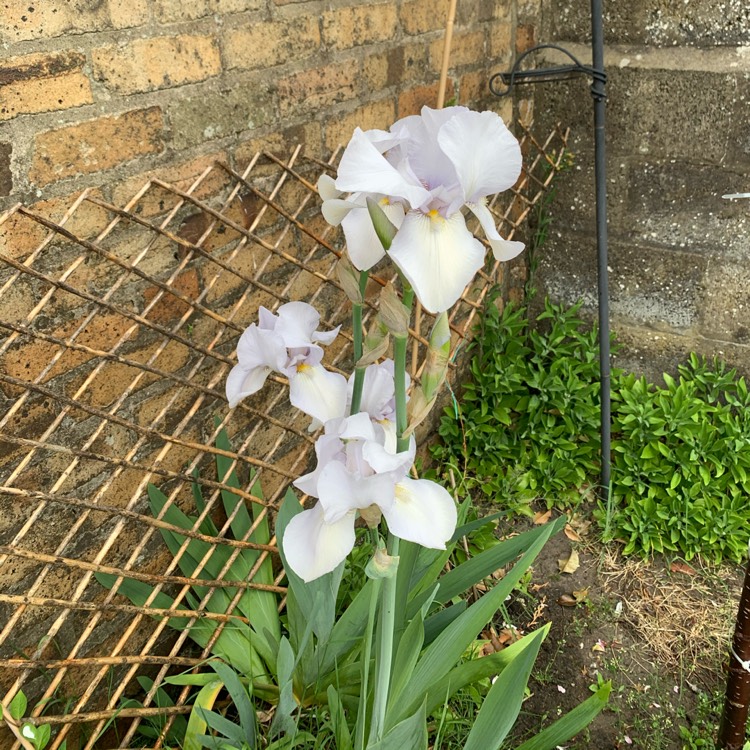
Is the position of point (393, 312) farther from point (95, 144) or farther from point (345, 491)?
point (95, 144)

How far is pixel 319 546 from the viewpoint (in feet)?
3.52

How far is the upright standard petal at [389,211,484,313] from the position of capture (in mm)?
931

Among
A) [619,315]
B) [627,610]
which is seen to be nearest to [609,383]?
[619,315]

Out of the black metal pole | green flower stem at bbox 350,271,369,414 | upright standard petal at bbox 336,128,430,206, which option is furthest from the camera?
the black metal pole

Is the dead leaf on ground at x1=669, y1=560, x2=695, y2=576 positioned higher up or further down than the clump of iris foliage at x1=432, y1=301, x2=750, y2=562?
further down

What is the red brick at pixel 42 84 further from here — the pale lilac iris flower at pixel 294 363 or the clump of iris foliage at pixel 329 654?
the clump of iris foliage at pixel 329 654

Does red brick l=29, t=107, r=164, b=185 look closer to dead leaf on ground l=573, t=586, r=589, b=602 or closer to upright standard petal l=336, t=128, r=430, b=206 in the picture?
upright standard petal l=336, t=128, r=430, b=206

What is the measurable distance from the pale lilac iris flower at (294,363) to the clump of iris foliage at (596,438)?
1391 mm

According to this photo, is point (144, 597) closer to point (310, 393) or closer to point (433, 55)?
point (310, 393)

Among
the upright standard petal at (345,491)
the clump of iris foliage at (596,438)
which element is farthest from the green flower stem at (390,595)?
the clump of iris foliage at (596,438)

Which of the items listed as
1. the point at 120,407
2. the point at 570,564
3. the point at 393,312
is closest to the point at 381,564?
the point at 393,312

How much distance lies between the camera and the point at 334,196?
1.10 meters

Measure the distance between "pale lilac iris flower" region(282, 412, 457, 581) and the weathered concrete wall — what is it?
2.06 meters

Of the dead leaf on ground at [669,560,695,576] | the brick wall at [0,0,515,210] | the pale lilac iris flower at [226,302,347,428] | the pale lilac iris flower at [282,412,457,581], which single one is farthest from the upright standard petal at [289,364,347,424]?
the dead leaf on ground at [669,560,695,576]
